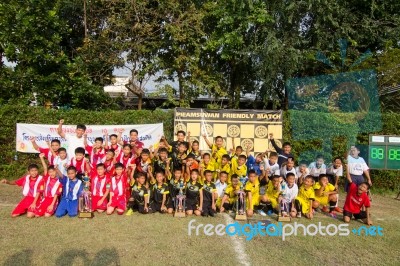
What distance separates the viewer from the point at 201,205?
6242 mm

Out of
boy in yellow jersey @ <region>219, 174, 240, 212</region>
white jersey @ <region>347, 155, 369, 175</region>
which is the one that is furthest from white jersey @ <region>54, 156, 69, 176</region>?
white jersey @ <region>347, 155, 369, 175</region>

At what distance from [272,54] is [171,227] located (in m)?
8.22

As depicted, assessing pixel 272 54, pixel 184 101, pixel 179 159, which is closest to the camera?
pixel 179 159

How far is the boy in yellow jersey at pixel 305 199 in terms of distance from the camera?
630 centimetres

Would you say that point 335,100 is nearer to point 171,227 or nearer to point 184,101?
point 184,101

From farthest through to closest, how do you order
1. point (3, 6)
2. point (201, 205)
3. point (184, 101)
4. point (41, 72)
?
point (184, 101) → point (41, 72) → point (3, 6) → point (201, 205)

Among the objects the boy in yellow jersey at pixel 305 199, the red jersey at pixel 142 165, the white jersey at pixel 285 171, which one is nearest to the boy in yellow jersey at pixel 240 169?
the white jersey at pixel 285 171

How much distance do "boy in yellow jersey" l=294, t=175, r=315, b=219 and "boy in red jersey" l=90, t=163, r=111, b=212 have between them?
3500 mm

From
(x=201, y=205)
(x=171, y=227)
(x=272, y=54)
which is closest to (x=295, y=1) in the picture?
(x=272, y=54)

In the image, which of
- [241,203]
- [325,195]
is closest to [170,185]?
[241,203]

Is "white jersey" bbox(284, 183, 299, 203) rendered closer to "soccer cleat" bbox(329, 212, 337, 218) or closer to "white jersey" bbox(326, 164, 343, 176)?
"soccer cleat" bbox(329, 212, 337, 218)

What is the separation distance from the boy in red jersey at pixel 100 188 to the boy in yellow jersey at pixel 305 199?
11.5ft

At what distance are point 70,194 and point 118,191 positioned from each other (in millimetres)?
828

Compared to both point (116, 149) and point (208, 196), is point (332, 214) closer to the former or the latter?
point (208, 196)
